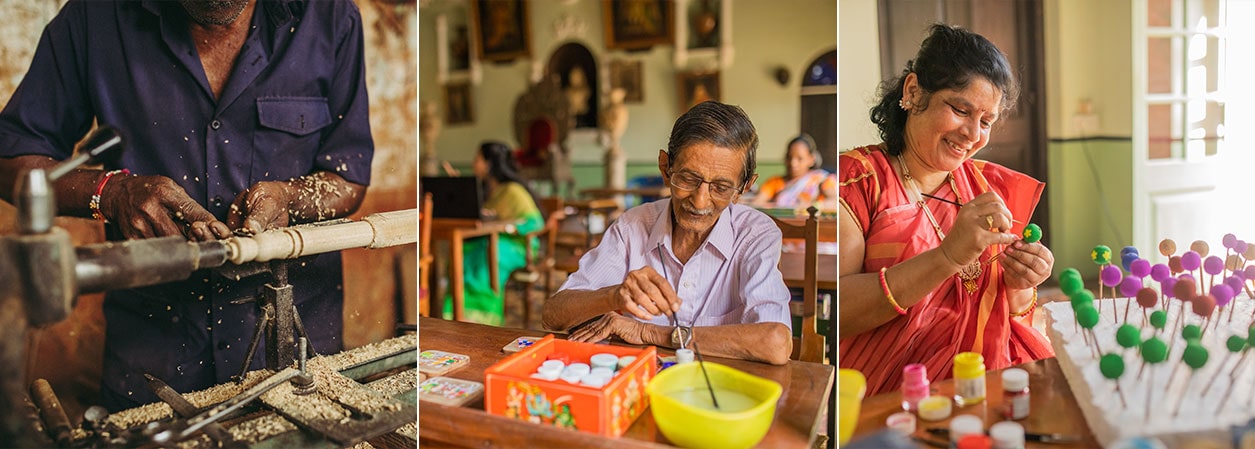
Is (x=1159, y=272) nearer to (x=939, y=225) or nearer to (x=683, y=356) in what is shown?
(x=939, y=225)

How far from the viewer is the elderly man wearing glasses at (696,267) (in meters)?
1.70

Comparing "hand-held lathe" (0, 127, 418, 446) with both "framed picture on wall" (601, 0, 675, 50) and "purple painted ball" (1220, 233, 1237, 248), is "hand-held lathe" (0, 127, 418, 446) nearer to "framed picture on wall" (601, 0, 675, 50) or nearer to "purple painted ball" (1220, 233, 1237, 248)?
"purple painted ball" (1220, 233, 1237, 248)

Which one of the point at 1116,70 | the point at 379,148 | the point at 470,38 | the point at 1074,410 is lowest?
the point at 1074,410

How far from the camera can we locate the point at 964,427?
130 centimetres

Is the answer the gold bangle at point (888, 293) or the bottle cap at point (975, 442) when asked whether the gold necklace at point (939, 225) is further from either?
the bottle cap at point (975, 442)

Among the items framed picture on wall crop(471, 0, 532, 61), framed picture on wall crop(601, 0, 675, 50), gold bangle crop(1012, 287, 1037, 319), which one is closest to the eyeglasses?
gold bangle crop(1012, 287, 1037, 319)

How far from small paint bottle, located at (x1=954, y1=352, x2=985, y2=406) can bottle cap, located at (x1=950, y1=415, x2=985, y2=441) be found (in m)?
0.11

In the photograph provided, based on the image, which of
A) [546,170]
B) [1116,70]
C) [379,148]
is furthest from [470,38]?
[1116,70]

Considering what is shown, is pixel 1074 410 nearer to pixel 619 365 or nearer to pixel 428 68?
pixel 619 365

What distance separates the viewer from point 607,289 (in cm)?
184

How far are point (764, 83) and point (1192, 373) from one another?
21.4ft

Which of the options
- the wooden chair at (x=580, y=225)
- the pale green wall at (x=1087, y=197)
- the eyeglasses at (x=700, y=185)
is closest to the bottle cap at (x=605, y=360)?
the eyeglasses at (x=700, y=185)

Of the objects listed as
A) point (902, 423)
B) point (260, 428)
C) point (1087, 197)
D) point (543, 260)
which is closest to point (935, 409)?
point (902, 423)

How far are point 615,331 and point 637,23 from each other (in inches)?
275
